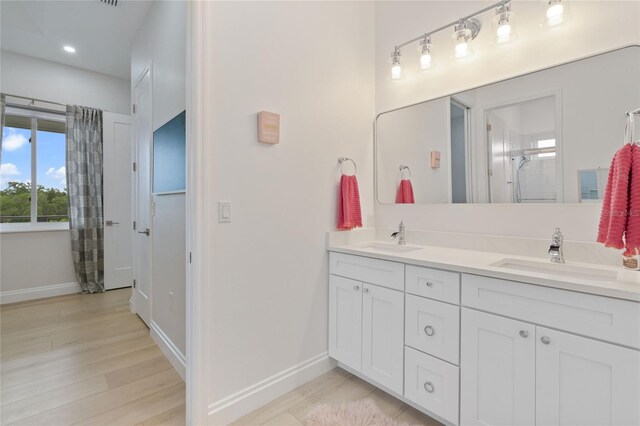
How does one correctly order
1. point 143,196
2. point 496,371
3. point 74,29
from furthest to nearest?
point 74,29 → point 143,196 → point 496,371

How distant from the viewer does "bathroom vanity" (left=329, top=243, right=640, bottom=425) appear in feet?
3.42

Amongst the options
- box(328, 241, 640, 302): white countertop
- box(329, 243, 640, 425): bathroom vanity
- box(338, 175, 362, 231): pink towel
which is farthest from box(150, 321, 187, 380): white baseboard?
box(338, 175, 362, 231): pink towel

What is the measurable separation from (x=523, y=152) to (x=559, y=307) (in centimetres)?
93

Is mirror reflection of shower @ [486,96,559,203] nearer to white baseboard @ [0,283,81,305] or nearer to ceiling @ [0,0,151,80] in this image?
ceiling @ [0,0,151,80]

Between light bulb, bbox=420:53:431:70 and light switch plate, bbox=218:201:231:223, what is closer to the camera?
light switch plate, bbox=218:201:231:223

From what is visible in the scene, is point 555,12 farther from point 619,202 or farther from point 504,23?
point 619,202

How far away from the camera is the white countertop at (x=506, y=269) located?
1.05 m

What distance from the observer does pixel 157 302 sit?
8.19ft

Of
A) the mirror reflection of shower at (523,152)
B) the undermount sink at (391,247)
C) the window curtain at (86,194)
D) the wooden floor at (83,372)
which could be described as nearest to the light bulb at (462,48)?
the mirror reflection of shower at (523,152)

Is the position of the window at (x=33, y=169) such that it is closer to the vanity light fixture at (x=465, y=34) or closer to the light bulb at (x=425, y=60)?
the light bulb at (x=425, y=60)

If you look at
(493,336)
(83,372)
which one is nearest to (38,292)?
(83,372)

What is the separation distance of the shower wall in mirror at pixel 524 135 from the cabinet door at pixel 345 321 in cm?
84

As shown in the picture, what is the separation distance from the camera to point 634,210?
1.12m

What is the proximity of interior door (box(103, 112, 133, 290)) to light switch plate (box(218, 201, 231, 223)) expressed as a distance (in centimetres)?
304
